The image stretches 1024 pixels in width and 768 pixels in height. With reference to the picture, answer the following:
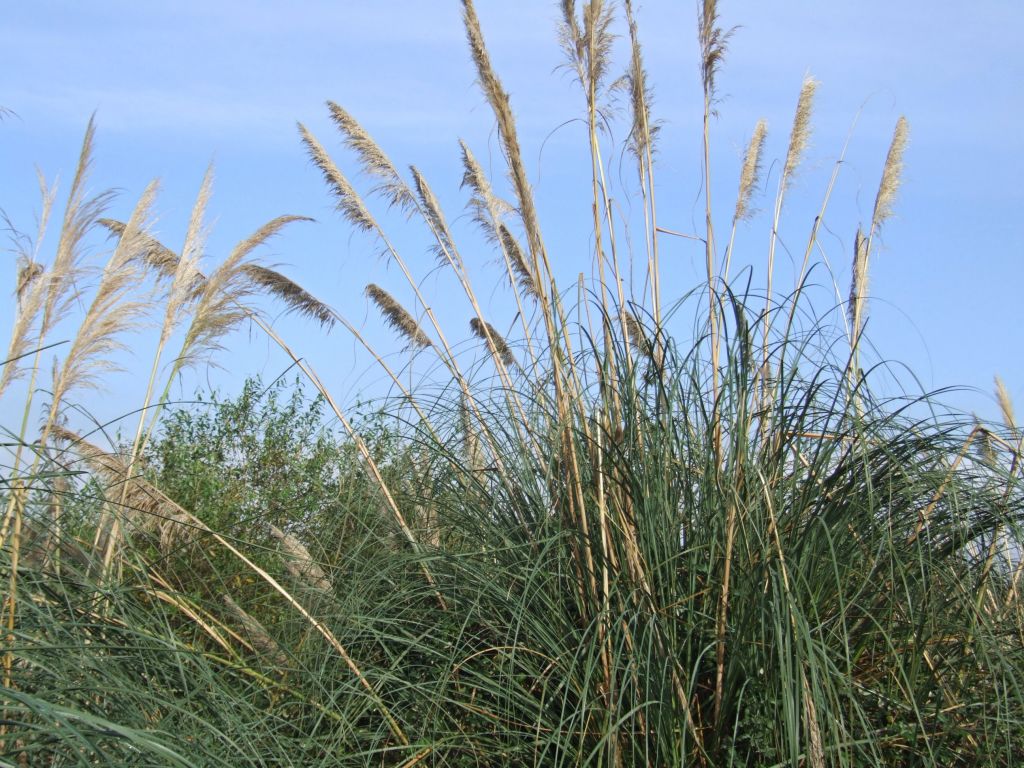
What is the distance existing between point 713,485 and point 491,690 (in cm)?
102

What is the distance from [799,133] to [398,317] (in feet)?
6.89

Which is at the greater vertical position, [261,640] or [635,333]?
[635,333]

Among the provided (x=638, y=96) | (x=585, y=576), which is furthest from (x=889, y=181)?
(x=585, y=576)

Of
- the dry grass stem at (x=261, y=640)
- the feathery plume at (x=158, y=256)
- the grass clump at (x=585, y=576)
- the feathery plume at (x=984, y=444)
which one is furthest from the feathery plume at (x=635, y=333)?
the feathery plume at (x=158, y=256)

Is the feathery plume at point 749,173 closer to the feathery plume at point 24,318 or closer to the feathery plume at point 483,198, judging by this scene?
the feathery plume at point 483,198

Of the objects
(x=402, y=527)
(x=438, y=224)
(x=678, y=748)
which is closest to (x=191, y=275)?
(x=438, y=224)

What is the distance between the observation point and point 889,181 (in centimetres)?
547

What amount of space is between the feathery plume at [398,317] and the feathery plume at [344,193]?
372 mm

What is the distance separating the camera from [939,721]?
3.22 metres

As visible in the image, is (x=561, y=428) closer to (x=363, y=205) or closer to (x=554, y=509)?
(x=554, y=509)

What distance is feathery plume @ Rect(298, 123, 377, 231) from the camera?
484 cm

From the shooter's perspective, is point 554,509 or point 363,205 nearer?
point 554,509

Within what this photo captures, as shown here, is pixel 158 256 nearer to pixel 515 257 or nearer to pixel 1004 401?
pixel 515 257

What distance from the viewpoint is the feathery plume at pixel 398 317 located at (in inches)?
192
